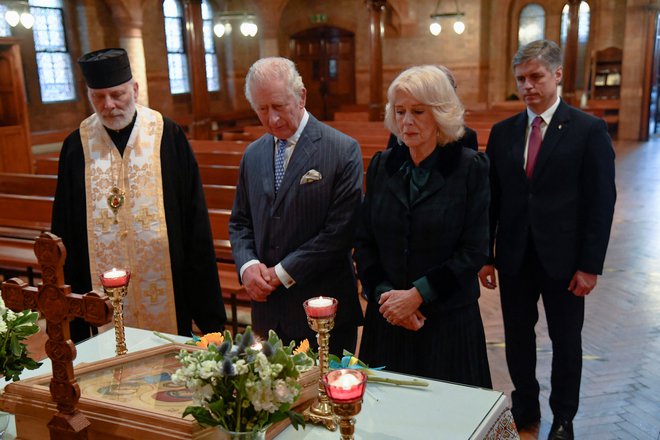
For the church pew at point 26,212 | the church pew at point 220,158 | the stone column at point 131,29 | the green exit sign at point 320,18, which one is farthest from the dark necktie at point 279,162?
the green exit sign at point 320,18

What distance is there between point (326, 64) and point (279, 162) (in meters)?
16.6

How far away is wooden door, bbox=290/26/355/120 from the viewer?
18.4 m

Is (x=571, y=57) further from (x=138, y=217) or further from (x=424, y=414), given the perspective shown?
(x=424, y=414)

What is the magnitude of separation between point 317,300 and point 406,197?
73cm

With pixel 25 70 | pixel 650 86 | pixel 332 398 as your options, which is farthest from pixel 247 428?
pixel 650 86

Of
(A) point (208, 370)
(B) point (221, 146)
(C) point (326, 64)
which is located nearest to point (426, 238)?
(A) point (208, 370)

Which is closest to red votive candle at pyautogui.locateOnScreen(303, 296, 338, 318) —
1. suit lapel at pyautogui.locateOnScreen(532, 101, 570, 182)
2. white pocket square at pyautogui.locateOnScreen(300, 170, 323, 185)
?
white pocket square at pyautogui.locateOnScreen(300, 170, 323, 185)

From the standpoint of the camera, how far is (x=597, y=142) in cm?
259

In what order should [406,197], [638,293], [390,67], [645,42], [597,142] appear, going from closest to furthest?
[406,197]
[597,142]
[638,293]
[645,42]
[390,67]

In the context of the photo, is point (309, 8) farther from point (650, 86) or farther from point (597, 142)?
point (597, 142)

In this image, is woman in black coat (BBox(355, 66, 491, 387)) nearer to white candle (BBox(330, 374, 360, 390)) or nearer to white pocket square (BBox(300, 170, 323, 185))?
white pocket square (BBox(300, 170, 323, 185))

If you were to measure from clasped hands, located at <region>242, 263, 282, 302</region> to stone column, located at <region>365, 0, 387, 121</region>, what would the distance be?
10.7m

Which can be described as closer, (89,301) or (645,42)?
(89,301)

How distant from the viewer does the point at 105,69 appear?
8.73 feet
